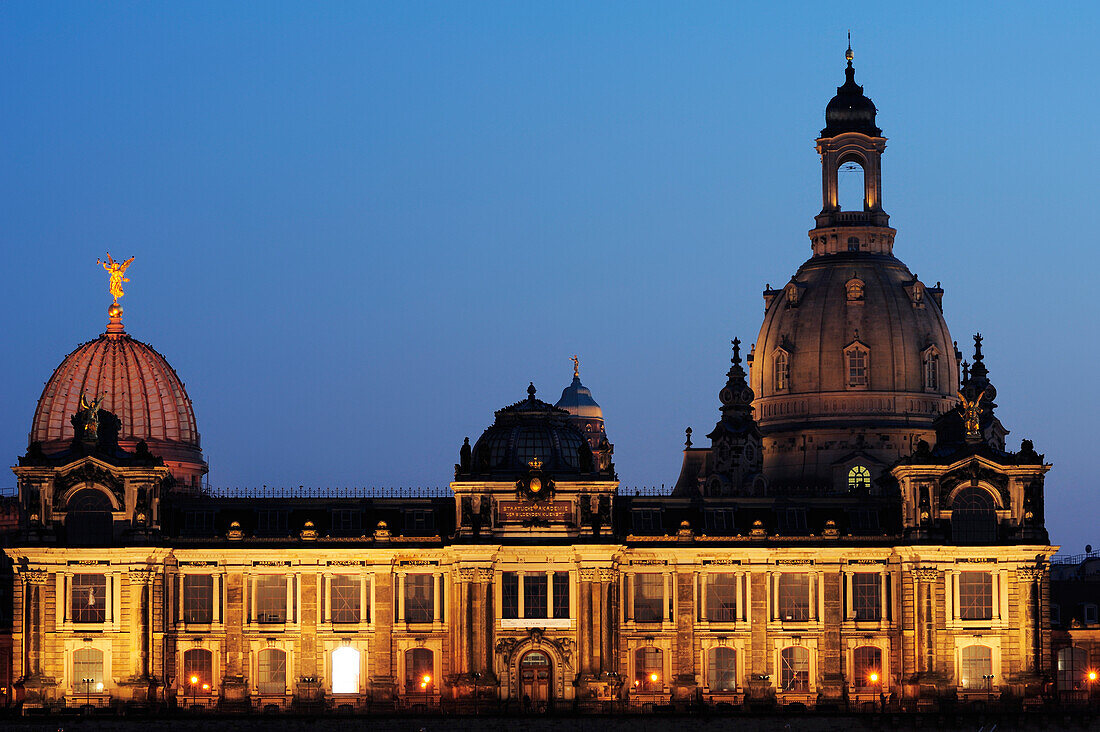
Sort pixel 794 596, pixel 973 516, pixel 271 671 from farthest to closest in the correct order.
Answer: pixel 794 596, pixel 973 516, pixel 271 671

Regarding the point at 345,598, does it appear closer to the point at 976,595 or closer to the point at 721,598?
the point at 721,598

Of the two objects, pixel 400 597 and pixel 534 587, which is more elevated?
pixel 534 587

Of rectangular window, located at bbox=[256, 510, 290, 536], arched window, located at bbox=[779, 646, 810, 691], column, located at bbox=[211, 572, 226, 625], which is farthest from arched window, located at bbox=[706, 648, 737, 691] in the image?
column, located at bbox=[211, 572, 226, 625]

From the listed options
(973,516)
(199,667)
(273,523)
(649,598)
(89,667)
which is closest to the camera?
(89,667)

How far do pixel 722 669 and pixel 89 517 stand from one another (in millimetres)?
40368

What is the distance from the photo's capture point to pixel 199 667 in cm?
17450

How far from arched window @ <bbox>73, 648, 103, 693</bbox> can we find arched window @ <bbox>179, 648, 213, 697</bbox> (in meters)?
5.14

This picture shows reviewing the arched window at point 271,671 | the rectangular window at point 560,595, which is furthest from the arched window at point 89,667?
the rectangular window at point 560,595

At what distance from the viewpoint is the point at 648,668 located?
579 ft

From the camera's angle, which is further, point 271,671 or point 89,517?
point 271,671

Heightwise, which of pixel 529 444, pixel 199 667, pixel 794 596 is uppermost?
pixel 529 444

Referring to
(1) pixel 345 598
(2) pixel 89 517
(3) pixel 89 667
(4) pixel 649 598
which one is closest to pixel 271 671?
(1) pixel 345 598

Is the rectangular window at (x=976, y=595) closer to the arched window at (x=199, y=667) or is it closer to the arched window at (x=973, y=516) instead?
the arched window at (x=973, y=516)

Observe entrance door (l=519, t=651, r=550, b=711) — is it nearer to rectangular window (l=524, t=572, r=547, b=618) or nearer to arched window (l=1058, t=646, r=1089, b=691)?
rectangular window (l=524, t=572, r=547, b=618)
